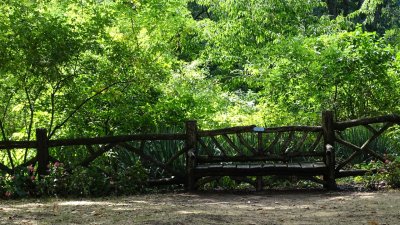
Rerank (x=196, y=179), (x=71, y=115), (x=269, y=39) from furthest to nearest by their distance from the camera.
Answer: (x=269, y=39), (x=71, y=115), (x=196, y=179)

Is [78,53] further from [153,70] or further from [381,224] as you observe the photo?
[381,224]

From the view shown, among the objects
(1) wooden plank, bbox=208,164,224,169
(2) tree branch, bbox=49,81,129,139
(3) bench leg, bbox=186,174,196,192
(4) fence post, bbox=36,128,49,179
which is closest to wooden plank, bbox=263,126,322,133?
(1) wooden plank, bbox=208,164,224,169

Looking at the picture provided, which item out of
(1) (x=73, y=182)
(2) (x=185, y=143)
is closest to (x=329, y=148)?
(2) (x=185, y=143)

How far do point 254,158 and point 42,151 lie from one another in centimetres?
370

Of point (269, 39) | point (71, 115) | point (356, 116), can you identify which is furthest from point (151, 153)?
point (269, 39)

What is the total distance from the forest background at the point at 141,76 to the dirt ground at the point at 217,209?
97.1 inches

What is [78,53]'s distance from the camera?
10.0m

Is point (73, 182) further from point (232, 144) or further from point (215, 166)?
point (232, 144)

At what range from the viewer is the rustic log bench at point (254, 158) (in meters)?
9.61

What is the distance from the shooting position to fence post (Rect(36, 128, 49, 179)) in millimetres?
9703

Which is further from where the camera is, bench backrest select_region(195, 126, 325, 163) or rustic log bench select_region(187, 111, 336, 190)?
bench backrest select_region(195, 126, 325, 163)

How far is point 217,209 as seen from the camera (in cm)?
773

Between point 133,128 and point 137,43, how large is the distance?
2.15m

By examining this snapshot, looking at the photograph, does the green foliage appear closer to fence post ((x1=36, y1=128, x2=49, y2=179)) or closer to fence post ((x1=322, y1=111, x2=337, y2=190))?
fence post ((x1=322, y1=111, x2=337, y2=190))
